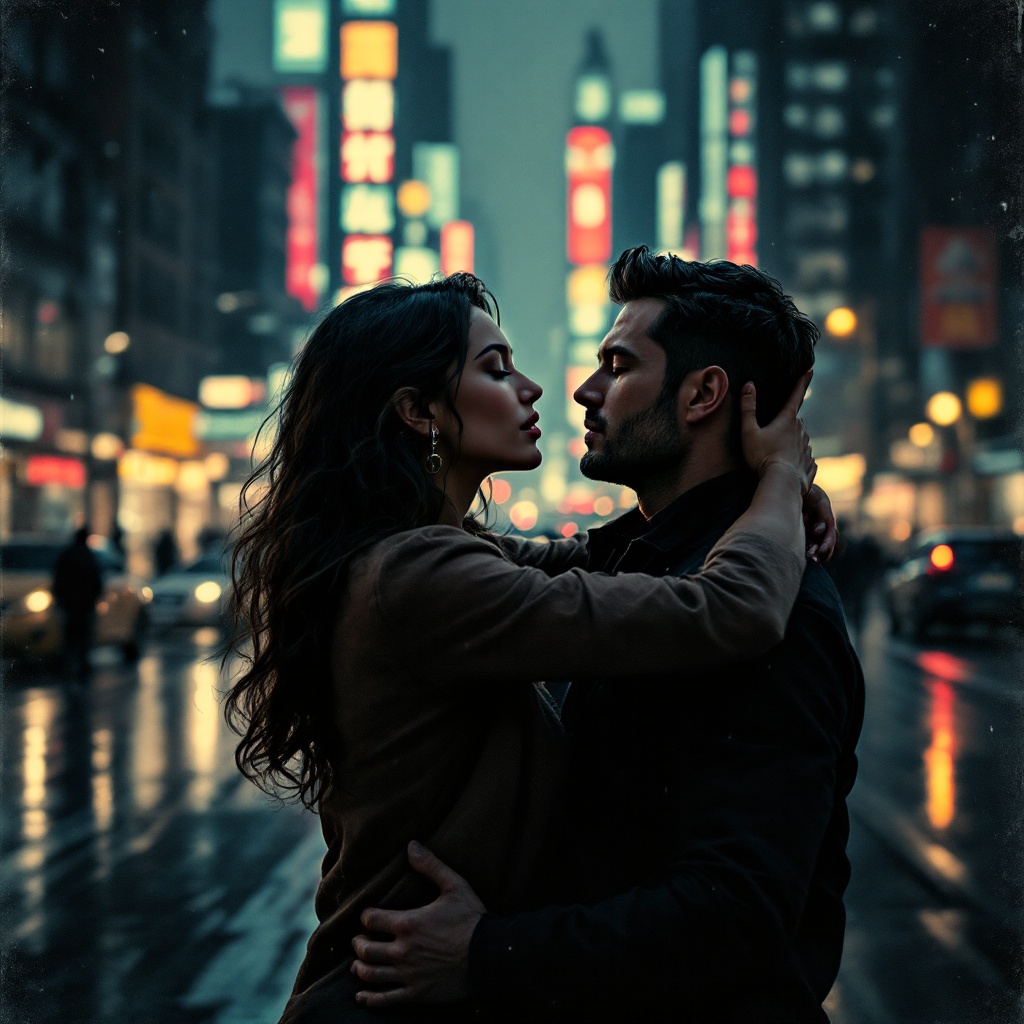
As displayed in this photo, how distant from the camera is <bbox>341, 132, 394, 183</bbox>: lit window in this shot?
2336 inches

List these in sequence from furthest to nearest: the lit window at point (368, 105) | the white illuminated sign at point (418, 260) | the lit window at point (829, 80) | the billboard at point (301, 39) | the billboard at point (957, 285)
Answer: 1. the lit window at point (829, 80)
2. the white illuminated sign at point (418, 260)
3. the billboard at point (301, 39)
4. the lit window at point (368, 105)
5. the billboard at point (957, 285)

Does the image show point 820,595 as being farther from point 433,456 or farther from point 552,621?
point 433,456

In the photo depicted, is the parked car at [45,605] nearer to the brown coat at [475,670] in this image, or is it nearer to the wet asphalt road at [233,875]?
the wet asphalt road at [233,875]

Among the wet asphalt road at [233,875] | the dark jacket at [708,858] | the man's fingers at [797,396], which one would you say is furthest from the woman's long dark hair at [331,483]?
the wet asphalt road at [233,875]

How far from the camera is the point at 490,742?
198 centimetres

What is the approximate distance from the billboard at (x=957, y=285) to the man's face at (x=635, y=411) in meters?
22.9

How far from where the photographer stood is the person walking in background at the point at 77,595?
1564 centimetres

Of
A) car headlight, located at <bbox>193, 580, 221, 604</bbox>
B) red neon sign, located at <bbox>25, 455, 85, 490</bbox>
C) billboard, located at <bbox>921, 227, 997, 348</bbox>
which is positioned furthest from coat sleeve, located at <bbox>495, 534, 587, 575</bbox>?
red neon sign, located at <bbox>25, 455, 85, 490</bbox>

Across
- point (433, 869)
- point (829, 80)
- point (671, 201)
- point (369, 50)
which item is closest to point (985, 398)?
point (369, 50)

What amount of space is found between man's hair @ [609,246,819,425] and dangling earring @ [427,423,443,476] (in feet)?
1.58

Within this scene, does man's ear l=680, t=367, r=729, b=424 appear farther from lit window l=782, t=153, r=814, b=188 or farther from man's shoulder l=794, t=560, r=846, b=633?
lit window l=782, t=153, r=814, b=188

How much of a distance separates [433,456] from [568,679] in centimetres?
63

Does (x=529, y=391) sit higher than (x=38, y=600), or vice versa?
(x=529, y=391)

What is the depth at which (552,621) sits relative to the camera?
1880mm
